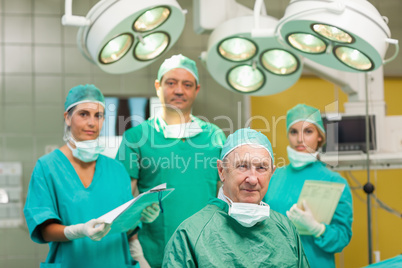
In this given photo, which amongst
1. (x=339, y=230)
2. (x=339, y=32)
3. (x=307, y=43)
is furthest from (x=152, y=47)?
(x=339, y=230)

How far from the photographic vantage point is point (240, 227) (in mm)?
1321

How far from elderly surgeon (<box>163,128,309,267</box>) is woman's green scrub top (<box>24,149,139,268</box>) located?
0.52m

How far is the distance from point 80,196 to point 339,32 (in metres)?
0.98

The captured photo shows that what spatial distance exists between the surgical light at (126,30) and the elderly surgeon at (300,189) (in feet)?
A: 2.68

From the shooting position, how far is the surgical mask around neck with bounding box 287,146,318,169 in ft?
7.11

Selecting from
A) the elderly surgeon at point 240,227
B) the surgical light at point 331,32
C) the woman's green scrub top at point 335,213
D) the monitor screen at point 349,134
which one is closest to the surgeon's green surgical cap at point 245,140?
the elderly surgeon at point 240,227

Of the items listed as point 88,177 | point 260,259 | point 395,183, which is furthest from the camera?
point 395,183

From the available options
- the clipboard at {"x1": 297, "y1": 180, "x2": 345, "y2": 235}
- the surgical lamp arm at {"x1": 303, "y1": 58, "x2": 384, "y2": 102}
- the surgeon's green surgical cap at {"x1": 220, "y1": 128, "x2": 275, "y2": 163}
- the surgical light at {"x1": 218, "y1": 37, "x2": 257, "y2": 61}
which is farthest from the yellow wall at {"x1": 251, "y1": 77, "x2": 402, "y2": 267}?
the surgeon's green surgical cap at {"x1": 220, "y1": 128, "x2": 275, "y2": 163}

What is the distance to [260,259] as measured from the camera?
1.29 meters

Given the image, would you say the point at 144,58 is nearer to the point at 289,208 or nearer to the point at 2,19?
the point at 289,208

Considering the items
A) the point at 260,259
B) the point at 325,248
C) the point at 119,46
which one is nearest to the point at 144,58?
the point at 119,46

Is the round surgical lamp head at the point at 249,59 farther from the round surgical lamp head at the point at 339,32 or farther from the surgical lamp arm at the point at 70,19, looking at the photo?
the surgical lamp arm at the point at 70,19

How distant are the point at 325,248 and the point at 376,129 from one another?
959 mm

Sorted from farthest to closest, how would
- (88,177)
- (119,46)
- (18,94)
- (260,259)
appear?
(18,94), (88,177), (119,46), (260,259)
